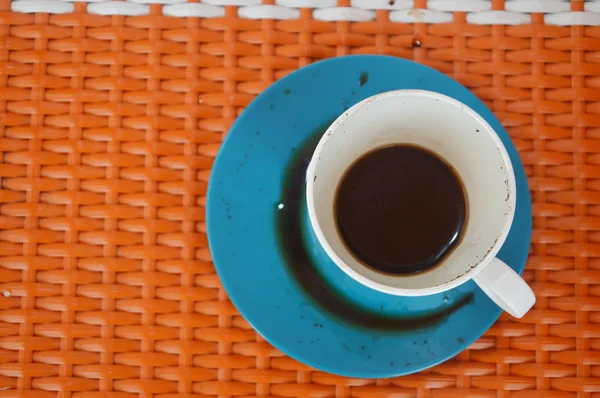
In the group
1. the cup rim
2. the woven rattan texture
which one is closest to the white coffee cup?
the cup rim

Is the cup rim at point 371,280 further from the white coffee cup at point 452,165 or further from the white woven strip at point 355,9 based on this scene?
the white woven strip at point 355,9

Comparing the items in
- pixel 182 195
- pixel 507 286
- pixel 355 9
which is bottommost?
pixel 507 286

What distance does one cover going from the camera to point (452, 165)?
0.47m

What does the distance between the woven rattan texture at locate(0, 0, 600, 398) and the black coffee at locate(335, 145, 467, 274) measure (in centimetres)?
11

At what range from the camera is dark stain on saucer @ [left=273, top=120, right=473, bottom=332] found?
47cm

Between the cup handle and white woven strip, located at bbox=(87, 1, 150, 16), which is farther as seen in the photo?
white woven strip, located at bbox=(87, 1, 150, 16)

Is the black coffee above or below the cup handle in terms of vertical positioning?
above


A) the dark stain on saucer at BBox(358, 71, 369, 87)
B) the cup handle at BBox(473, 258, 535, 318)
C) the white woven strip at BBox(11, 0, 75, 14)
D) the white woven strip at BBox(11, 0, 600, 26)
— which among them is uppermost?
the white woven strip at BBox(11, 0, 75, 14)

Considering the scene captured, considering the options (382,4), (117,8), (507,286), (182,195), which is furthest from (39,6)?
(507,286)

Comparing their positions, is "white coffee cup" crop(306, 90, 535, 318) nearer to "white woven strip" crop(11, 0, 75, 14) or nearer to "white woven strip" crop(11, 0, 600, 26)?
"white woven strip" crop(11, 0, 600, 26)

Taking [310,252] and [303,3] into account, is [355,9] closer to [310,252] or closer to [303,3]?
[303,3]

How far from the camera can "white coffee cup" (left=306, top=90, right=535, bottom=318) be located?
1.25 ft

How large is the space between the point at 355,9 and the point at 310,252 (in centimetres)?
26

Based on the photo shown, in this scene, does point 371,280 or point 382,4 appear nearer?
point 371,280
